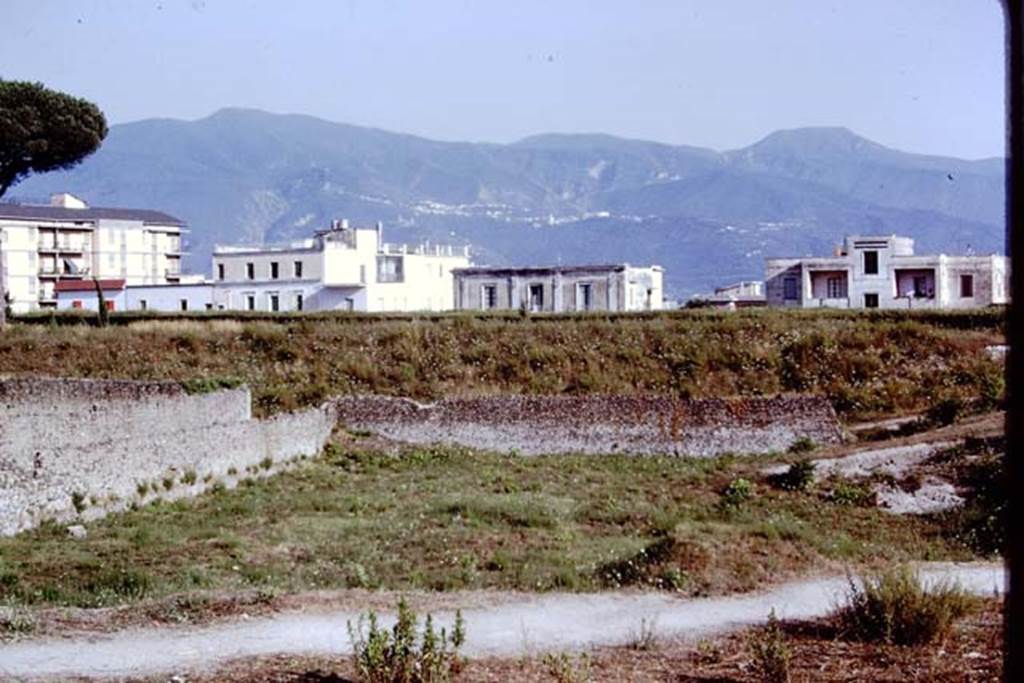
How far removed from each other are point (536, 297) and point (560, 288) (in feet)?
4.81

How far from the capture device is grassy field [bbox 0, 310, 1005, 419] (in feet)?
112

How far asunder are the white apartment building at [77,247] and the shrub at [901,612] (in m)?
74.7

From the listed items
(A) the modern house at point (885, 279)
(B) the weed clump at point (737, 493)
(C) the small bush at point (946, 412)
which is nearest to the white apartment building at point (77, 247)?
(A) the modern house at point (885, 279)

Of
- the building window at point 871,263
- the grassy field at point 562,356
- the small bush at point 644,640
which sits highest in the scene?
the building window at point 871,263

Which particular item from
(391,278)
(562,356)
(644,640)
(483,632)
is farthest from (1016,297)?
(391,278)

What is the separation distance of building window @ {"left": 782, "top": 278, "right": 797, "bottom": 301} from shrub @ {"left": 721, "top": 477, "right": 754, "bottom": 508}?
45229 mm

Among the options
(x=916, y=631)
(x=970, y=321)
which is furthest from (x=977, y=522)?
(x=970, y=321)

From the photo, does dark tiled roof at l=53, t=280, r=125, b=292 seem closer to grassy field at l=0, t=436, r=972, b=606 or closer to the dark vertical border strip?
grassy field at l=0, t=436, r=972, b=606

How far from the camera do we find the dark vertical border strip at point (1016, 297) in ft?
17.3

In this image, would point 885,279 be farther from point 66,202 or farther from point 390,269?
point 66,202

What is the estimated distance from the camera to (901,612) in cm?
953

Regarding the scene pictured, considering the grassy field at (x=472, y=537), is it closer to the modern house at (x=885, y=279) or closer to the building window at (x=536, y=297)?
the building window at (x=536, y=297)

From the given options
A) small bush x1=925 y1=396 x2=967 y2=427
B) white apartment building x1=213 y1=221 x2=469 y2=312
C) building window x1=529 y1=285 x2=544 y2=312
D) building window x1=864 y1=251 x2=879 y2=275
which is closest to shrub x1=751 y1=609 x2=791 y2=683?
small bush x1=925 y1=396 x2=967 y2=427

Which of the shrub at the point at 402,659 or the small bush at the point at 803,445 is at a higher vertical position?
the shrub at the point at 402,659
